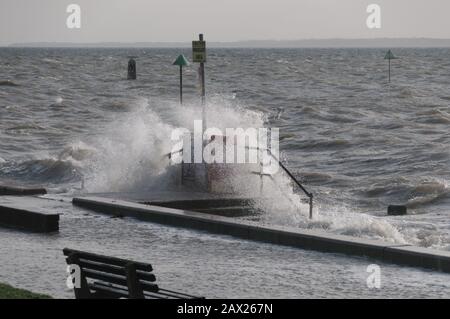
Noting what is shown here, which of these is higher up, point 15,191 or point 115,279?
point 115,279

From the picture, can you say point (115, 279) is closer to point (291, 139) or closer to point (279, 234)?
point (279, 234)

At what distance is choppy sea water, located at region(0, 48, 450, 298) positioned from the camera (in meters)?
23.5

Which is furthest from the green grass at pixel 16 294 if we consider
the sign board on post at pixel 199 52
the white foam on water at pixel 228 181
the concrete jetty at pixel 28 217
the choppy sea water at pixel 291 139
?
the sign board on post at pixel 199 52

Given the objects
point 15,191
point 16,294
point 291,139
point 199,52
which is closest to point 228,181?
point 199,52

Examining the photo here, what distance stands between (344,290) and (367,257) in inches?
86.2

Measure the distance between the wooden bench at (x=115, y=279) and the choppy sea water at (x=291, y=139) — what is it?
4142mm

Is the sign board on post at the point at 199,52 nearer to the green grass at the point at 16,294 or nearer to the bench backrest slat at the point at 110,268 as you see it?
the green grass at the point at 16,294

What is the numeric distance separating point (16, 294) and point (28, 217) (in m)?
6.03

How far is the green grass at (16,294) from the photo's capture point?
38.6ft

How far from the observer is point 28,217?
58.7 feet

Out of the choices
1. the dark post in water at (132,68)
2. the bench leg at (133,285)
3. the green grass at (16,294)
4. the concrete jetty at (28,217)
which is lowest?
the dark post in water at (132,68)

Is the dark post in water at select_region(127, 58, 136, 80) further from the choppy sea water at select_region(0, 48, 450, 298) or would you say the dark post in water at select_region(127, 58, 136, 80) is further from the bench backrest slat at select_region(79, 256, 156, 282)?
the bench backrest slat at select_region(79, 256, 156, 282)

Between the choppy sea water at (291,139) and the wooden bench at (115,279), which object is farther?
the choppy sea water at (291,139)

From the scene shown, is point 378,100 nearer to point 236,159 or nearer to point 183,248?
point 236,159
